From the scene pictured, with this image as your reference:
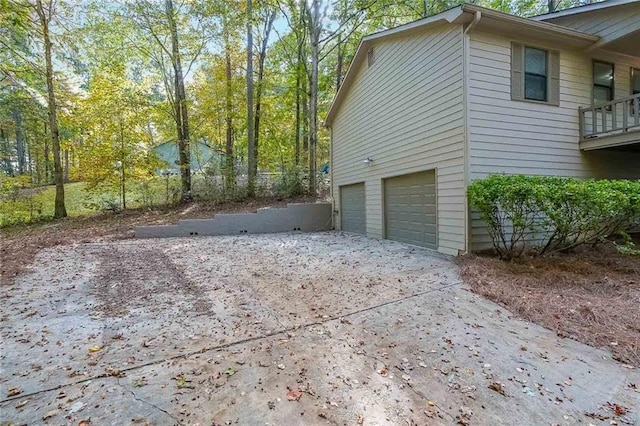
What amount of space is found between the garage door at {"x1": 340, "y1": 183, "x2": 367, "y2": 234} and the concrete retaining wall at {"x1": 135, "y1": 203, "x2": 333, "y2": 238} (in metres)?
0.73

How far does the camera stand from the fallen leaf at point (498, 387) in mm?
2434

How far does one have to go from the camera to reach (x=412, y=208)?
315 inches

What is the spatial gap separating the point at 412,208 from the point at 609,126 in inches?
180

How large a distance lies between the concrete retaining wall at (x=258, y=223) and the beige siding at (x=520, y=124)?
6.59 m

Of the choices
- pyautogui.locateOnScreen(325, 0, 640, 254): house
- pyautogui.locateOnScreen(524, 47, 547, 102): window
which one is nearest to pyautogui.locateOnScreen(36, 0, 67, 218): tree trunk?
pyautogui.locateOnScreen(325, 0, 640, 254): house

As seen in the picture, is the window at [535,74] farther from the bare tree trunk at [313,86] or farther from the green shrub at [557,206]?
the bare tree trunk at [313,86]

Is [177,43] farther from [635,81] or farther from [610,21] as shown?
[635,81]

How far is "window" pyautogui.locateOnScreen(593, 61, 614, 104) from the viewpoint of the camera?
24.1ft

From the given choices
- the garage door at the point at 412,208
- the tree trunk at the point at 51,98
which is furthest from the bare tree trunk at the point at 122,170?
the garage door at the point at 412,208

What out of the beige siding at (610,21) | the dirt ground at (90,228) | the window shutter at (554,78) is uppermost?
the beige siding at (610,21)

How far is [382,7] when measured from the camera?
44.3 feet

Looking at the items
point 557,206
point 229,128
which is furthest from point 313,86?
point 557,206

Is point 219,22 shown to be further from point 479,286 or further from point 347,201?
point 479,286

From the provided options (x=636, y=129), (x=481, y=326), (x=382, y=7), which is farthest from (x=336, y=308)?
(x=382, y=7)
